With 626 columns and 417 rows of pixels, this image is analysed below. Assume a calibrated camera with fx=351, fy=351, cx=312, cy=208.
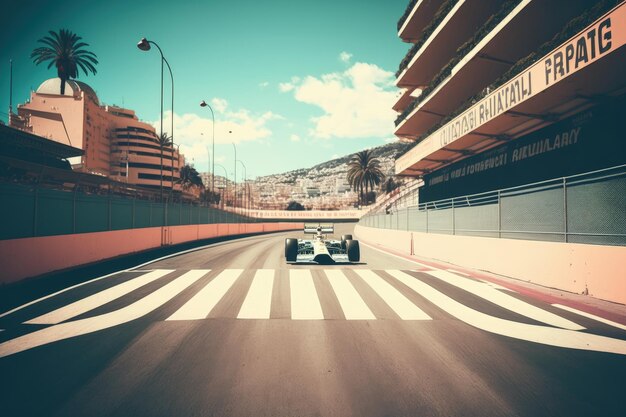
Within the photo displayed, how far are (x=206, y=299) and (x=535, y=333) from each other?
5.33 m

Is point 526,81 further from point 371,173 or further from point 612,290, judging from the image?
point 371,173

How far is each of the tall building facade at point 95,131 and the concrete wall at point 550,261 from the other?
74.1m

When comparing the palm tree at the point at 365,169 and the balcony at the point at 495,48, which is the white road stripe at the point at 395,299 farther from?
the palm tree at the point at 365,169

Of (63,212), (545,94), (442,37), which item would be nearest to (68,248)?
(63,212)

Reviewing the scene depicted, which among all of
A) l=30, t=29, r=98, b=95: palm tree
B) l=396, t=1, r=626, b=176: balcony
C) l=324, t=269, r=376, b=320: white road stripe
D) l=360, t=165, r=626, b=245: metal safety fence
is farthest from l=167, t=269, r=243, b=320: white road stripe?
l=30, t=29, r=98, b=95: palm tree

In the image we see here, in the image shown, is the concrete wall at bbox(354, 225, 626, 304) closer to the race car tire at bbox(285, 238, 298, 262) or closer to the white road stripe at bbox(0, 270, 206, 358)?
the race car tire at bbox(285, 238, 298, 262)

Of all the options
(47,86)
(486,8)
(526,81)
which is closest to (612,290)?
(526,81)

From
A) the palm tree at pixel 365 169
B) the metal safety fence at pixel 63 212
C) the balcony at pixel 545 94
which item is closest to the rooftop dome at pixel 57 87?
the palm tree at pixel 365 169

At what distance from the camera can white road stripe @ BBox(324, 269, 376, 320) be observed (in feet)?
18.3

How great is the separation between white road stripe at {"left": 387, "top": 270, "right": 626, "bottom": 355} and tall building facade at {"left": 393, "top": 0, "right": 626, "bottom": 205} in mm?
4431

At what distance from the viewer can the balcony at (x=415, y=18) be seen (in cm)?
2382

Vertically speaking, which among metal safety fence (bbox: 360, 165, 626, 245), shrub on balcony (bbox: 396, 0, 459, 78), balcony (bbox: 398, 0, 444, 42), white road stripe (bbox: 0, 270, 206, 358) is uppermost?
balcony (bbox: 398, 0, 444, 42)

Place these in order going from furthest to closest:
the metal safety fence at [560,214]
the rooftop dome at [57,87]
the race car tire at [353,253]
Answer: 1. the rooftop dome at [57,87]
2. the race car tire at [353,253]
3. the metal safety fence at [560,214]

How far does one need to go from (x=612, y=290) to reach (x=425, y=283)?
337cm
